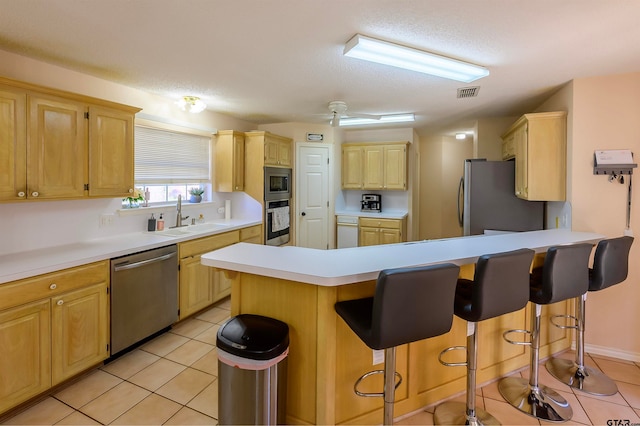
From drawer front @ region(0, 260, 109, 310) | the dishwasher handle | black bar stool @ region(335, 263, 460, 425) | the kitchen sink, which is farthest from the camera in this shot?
the kitchen sink

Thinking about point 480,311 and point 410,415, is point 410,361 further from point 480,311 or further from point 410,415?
point 480,311

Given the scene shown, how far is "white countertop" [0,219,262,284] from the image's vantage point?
1.97m

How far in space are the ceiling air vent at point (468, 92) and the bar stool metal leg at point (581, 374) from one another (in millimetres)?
2134

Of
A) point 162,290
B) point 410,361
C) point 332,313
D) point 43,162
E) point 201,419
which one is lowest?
point 201,419

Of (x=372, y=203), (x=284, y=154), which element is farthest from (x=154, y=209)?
(x=372, y=203)

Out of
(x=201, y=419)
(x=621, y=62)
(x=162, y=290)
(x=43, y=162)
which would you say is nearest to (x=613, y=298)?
(x=621, y=62)

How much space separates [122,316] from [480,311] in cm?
271

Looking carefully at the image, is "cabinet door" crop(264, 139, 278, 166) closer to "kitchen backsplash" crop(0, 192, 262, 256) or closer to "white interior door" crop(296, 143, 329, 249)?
"white interior door" crop(296, 143, 329, 249)

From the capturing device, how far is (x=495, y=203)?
12.0 ft

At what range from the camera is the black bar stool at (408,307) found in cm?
139

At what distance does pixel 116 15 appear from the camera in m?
1.84

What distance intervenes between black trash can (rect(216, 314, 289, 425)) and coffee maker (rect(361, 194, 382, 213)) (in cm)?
417

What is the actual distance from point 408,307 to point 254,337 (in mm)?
806

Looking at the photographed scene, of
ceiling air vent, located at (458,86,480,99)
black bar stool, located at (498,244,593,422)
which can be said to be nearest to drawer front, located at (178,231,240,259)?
black bar stool, located at (498,244,593,422)
